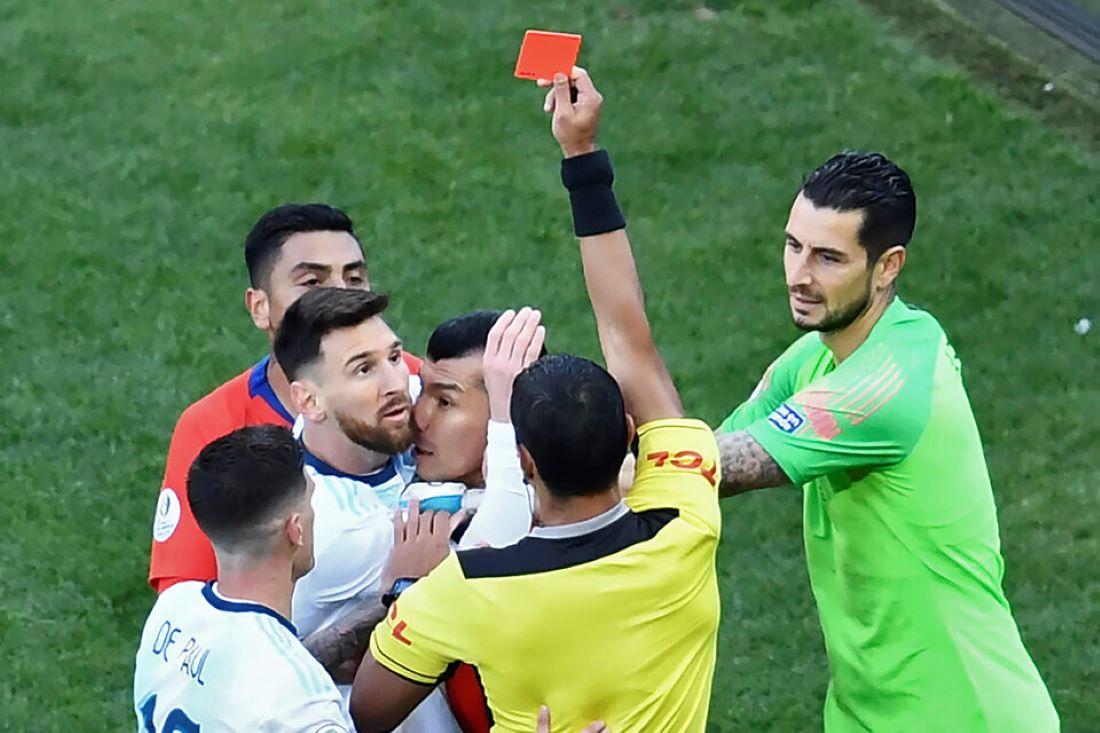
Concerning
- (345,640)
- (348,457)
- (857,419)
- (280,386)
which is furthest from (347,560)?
(857,419)

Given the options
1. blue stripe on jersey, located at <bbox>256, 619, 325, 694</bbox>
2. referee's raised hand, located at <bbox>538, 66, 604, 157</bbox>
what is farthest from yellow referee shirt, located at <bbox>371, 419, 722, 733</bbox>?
referee's raised hand, located at <bbox>538, 66, 604, 157</bbox>

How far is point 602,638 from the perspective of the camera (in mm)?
2730

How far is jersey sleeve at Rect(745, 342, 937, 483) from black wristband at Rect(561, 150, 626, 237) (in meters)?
0.67

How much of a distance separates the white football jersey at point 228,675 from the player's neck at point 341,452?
1.58 ft

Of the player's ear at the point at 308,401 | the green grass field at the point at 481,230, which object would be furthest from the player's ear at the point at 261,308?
the green grass field at the point at 481,230

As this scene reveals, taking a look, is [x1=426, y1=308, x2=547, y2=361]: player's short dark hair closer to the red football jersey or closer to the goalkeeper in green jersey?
the red football jersey

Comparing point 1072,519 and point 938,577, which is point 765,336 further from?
point 938,577

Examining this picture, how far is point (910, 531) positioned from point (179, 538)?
1748 millimetres

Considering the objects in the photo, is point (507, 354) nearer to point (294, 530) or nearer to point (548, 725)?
point (294, 530)

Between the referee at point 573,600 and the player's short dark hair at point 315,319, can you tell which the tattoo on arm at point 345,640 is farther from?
the player's short dark hair at point 315,319

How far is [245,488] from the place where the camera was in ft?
9.68

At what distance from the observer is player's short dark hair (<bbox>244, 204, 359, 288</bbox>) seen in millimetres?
4254

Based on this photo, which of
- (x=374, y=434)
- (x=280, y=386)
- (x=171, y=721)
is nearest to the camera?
(x=171, y=721)

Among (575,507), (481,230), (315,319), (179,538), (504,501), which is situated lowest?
(481,230)
